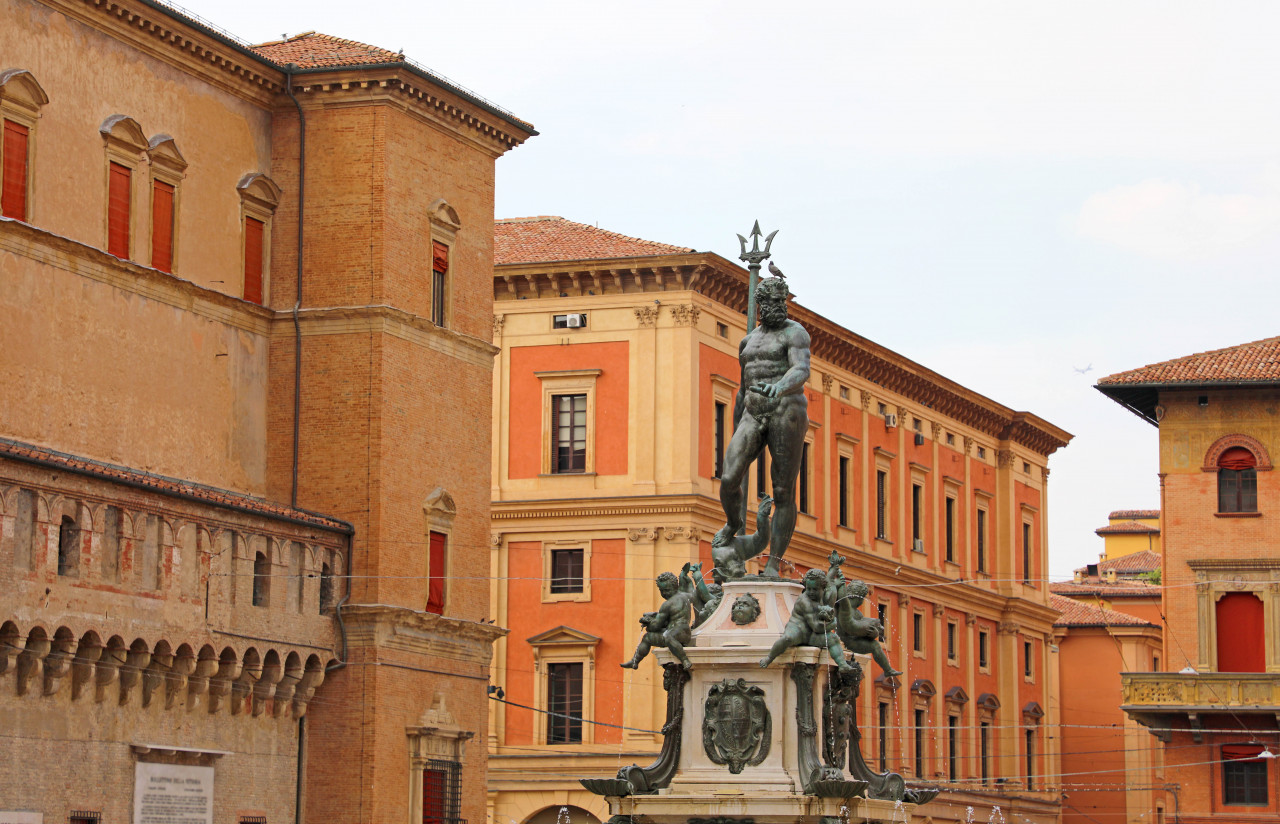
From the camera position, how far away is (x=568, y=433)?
5169 centimetres

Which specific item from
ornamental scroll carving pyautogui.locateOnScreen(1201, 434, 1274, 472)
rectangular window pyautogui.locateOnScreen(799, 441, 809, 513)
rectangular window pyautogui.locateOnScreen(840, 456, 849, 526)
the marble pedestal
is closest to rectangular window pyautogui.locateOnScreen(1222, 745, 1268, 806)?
ornamental scroll carving pyautogui.locateOnScreen(1201, 434, 1274, 472)

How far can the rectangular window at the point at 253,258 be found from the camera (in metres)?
39.9

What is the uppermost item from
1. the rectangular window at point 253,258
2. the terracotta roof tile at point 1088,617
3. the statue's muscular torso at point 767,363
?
the rectangular window at point 253,258

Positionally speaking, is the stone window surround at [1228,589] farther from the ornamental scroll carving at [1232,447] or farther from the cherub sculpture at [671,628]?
the cherub sculpture at [671,628]

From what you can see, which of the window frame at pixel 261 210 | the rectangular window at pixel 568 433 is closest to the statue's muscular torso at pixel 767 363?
the window frame at pixel 261 210

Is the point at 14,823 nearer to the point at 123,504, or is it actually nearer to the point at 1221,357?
the point at 123,504

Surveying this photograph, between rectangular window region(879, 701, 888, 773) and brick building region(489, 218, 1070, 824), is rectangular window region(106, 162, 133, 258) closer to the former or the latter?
brick building region(489, 218, 1070, 824)

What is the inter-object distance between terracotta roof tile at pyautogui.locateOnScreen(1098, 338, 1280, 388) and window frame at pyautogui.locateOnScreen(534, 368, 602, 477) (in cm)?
1235

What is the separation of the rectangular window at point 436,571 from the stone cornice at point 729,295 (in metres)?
11.5

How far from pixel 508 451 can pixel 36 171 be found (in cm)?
1855

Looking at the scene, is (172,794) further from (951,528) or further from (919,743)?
(951,528)

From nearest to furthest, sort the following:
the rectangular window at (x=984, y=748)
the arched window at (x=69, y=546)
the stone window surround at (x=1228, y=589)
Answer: the arched window at (x=69, y=546) < the stone window surround at (x=1228, y=589) < the rectangular window at (x=984, y=748)

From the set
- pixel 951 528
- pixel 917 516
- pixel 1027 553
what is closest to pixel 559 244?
pixel 917 516

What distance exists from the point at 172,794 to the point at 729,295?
844 inches
